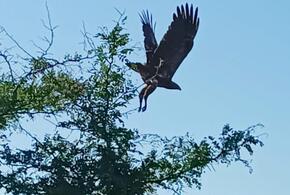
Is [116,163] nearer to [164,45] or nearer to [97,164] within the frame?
[97,164]

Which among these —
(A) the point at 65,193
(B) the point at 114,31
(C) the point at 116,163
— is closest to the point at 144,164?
(C) the point at 116,163

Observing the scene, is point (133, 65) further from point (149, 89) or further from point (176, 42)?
point (176, 42)

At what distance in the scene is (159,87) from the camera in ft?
24.1

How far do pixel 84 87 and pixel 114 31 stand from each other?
592mm

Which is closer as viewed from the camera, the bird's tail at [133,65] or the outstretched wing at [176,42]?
the outstretched wing at [176,42]

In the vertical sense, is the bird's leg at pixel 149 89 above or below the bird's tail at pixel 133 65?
below

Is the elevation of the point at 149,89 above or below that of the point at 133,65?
below

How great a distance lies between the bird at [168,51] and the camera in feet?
23.7

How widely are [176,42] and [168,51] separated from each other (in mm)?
109

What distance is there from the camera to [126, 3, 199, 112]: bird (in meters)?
7.21

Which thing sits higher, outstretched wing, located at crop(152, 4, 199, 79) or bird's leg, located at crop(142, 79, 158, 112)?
outstretched wing, located at crop(152, 4, 199, 79)

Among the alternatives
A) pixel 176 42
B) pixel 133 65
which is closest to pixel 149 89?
pixel 133 65

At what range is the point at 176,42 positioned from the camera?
7.28 m

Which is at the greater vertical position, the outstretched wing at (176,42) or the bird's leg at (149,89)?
the outstretched wing at (176,42)
